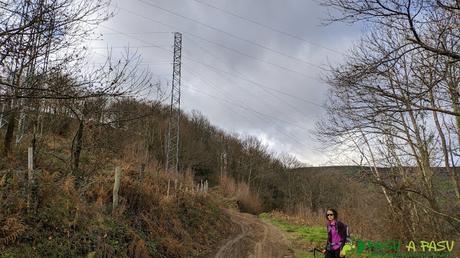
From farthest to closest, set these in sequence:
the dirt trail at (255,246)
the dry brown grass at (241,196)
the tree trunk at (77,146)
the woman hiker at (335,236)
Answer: the dry brown grass at (241,196) < the dirt trail at (255,246) < the tree trunk at (77,146) < the woman hiker at (335,236)

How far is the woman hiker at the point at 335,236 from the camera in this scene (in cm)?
784

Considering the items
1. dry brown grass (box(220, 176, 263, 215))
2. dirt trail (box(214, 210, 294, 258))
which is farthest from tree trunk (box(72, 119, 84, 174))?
dry brown grass (box(220, 176, 263, 215))

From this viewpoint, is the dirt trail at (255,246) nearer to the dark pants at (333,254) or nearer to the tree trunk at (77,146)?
the dark pants at (333,254)

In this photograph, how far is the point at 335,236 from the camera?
7984mm

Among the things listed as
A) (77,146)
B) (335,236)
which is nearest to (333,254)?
(335,236)

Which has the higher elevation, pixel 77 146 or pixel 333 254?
pixel 77 146

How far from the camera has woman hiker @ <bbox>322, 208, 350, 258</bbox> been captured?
784 cm

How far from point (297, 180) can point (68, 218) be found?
197ft

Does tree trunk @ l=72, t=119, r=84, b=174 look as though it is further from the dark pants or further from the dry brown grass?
the dry brown grass

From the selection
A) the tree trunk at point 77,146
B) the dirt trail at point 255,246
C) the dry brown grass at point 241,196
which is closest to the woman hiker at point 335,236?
the dirt trail at point 255,246

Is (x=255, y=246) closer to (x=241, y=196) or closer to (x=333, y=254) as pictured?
(x=333, y=254)

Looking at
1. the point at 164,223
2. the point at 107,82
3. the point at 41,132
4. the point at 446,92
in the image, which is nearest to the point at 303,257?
the point at 164,223

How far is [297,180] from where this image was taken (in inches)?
2603

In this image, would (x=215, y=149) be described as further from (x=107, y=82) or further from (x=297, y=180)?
(x=107, y=82)
